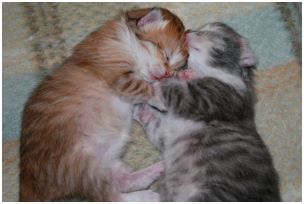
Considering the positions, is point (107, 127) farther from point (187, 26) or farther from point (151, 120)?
point (187, 26)

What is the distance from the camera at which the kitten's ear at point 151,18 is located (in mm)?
2088

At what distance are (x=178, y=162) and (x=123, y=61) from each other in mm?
474

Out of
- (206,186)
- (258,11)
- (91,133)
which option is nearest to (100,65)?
(91,133)

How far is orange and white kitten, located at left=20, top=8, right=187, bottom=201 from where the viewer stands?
6.48 ft

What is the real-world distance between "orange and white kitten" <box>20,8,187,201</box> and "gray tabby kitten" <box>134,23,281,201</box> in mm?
85

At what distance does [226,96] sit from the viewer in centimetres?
215

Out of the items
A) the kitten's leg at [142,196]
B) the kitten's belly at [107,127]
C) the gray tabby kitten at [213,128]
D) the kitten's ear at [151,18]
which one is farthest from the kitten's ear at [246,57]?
the kitten's leg at [142,196]

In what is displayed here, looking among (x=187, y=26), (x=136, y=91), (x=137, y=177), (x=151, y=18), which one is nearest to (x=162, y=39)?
(x=151, y=18)

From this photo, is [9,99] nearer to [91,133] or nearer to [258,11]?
[91,133]

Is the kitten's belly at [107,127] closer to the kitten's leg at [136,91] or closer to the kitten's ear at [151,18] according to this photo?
the kitten's leg at [136,91]

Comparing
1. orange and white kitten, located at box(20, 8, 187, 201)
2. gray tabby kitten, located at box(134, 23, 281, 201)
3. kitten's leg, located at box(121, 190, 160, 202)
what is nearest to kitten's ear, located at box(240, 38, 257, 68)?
gray tabby kitten, located at box(134, 23, 281, 201)

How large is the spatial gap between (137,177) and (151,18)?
2.13 feet

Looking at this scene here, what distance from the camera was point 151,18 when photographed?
6.92ft

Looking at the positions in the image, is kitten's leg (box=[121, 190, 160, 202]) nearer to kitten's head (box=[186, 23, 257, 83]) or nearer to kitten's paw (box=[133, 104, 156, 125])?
kitten's paw (box=[133, 104, 156, 125])
